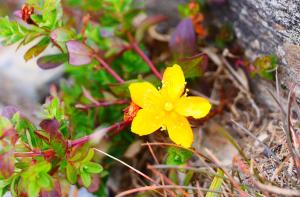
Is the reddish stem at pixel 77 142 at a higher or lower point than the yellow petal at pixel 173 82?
lower

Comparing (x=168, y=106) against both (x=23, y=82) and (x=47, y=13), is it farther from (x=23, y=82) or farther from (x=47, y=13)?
(x=23, y=82)

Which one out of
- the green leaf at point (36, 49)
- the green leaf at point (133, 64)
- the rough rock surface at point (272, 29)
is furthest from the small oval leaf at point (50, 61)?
the rough rock surface at point (272, 29)

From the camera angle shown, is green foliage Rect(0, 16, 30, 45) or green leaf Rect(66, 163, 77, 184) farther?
green foliage Rect(0, 16, 30, 45)

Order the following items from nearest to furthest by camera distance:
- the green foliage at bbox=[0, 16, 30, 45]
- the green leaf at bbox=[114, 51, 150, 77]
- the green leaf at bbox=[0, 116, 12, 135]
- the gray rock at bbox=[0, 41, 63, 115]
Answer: the green leaf at bbox=[0, 116, 12, 135], the green foliage at bbox=[0, 16, 30, 45], the green leaf at bbox=[114, 51, 150, 77], the gray rock at bbox=[0, 41, 63, 115]

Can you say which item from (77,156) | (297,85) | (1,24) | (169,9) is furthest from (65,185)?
(169,9)

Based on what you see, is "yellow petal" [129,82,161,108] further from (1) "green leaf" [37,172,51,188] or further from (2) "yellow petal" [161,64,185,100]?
(1) "green leaf" [37,172,51,188]

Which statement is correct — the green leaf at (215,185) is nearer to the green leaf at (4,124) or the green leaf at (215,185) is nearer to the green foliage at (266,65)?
the green foliage at (266,65)

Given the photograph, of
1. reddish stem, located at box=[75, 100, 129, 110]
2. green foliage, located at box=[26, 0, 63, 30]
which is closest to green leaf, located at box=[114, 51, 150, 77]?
reddish stem, located at box=[75, 100, 129, 110]
